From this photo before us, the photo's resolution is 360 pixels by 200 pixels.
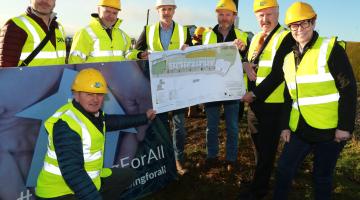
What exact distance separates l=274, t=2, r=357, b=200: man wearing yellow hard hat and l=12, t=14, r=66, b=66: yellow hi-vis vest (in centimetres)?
279

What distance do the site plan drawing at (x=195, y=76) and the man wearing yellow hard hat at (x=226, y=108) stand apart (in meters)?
0.35

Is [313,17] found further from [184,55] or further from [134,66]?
[134,66]

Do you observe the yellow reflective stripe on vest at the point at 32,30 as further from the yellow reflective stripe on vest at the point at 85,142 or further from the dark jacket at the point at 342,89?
the dark jacket at the point at 342,89

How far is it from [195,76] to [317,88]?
5.61 feet

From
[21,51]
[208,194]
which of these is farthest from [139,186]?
[21,51]

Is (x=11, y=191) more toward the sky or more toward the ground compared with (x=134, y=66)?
more toward the ground

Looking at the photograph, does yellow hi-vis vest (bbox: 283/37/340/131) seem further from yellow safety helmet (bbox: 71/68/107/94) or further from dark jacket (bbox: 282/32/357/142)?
yellow safety helmet (bbox: 71/68/107/94)

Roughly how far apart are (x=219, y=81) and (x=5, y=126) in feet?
9.15

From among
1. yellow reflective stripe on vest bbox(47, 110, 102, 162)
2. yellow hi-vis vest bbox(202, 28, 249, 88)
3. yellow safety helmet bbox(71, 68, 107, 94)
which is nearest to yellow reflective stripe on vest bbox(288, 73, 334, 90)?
yellow hi-vis vest bbox(202, 28, 249, 88)

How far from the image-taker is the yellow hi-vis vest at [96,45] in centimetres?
471

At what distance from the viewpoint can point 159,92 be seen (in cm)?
453

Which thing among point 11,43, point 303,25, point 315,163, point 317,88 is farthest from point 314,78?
point 11,43

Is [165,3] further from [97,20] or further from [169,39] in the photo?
[97,20]

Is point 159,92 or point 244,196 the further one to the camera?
point 244,196
